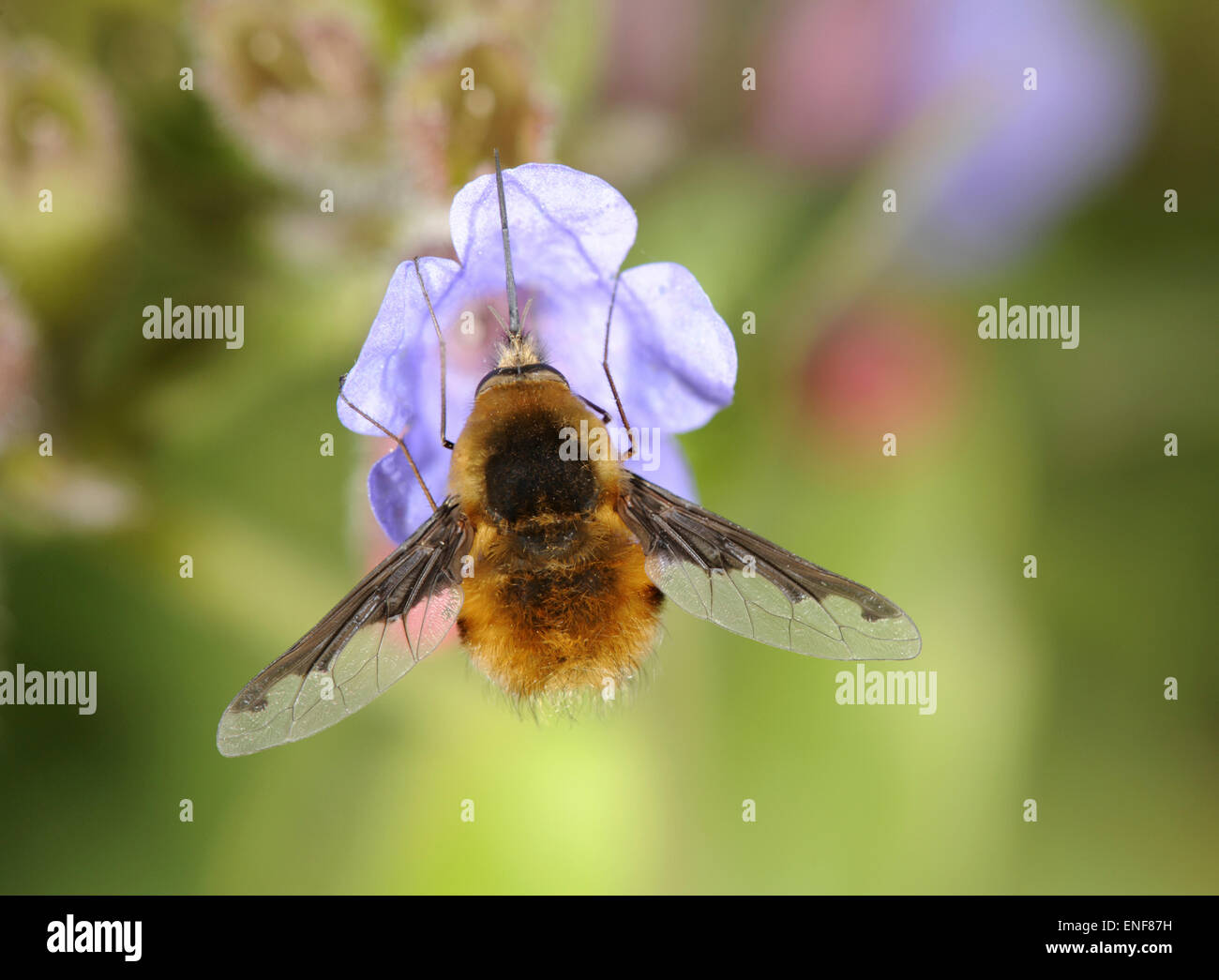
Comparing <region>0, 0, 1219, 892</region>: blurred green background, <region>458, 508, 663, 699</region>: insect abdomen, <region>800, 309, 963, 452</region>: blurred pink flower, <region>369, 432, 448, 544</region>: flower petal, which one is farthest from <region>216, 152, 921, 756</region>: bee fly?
<region>800, 309, 963, 452</region>: blurred pink flower

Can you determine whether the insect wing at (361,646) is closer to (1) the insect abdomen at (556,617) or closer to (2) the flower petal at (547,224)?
(1) the insect abdomen at (556,617)

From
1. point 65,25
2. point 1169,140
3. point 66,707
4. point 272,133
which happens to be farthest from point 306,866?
point 1169,140

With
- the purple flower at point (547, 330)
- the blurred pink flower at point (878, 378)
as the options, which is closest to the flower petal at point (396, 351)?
the purple flower at point (547, 330)

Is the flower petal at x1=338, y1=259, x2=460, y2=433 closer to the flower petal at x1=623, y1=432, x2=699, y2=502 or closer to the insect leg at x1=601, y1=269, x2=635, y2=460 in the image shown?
the insect leg at x1=601, y1=269, x2=635, y2=460

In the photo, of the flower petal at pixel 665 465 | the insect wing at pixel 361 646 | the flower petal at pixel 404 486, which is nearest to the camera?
the insect wing at pixel 361 646

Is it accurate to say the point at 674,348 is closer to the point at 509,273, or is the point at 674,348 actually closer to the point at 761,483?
the point at 509,273

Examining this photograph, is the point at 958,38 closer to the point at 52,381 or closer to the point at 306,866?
the point at 52,381

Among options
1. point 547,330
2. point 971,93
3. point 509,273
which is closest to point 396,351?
point 509,273

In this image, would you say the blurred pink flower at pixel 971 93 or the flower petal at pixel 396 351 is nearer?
the flower petal at pixel 396 351
